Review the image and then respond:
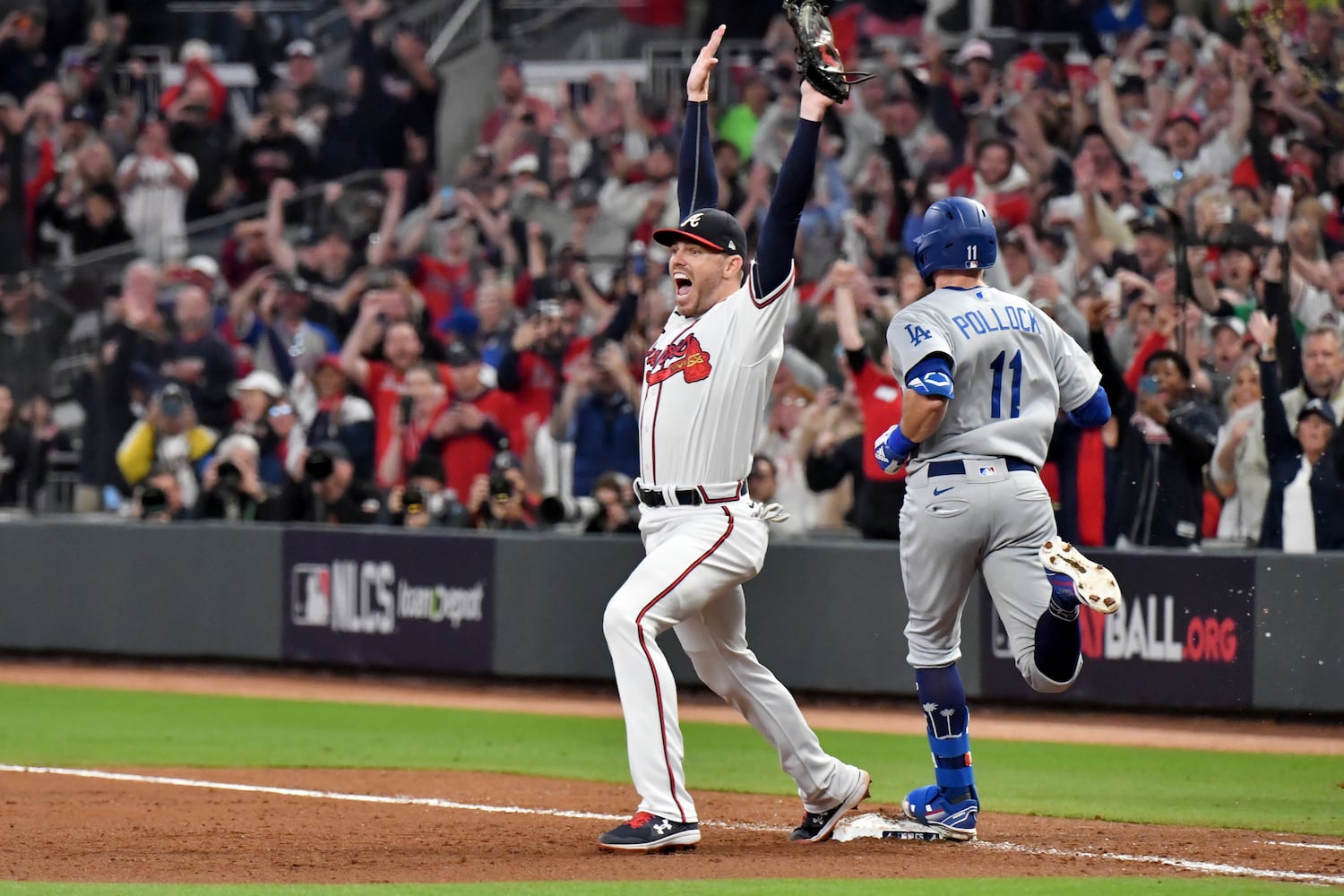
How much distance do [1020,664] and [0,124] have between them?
591 inches

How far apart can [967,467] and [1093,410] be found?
0.67m

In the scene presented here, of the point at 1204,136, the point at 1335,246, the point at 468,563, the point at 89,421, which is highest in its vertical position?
the point at 1204,136

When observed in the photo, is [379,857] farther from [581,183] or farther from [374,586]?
[581,183]

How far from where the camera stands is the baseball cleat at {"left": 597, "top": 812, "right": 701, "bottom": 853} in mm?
6211

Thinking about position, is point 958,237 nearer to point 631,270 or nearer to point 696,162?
point 696,162

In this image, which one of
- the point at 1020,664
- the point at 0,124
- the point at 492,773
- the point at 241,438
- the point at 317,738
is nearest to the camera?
the point at 1020,664

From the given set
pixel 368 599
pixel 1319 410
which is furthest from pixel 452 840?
pixel 368 599

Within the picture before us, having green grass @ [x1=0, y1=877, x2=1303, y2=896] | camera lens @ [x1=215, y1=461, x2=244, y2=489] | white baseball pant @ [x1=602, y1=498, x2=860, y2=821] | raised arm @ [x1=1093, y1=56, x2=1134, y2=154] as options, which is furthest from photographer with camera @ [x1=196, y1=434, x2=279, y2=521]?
green grass @ [x1=0, y1=877, x2=1303, y2=896]

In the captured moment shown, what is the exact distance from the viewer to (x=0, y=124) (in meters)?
18.4

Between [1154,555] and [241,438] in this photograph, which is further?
[241,438]

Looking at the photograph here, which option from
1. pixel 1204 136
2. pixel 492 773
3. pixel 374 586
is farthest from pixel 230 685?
pixel 1204 136

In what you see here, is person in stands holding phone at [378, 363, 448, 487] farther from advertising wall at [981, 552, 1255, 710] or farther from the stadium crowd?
advertising wall at [981, 552, 1255, 710]

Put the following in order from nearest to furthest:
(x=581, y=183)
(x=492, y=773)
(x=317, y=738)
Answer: (x=492, y=773), (x=317, y=738), (x=581, y=183)

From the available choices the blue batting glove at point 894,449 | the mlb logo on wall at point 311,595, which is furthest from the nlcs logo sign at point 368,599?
the blue batting glove at point 894,449
